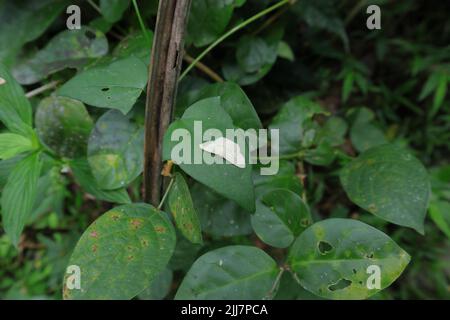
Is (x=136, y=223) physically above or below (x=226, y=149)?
below

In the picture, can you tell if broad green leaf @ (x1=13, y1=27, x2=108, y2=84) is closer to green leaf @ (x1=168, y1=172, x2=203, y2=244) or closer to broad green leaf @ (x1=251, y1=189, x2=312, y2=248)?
green leaf @ (x1=168, y1=172, x2=203, y2=244)

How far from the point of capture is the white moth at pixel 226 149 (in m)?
0.66

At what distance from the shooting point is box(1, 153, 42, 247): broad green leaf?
30.1 inches

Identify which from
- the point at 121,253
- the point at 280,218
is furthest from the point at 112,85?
the point at 280,218

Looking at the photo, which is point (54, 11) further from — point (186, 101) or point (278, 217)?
point (278, 217)

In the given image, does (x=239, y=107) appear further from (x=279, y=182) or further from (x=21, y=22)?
(x=21, y=22)

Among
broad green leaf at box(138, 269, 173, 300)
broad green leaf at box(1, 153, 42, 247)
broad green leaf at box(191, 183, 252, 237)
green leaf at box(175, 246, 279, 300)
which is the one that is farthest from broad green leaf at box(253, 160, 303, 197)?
broad green leaf at box(1, 153, 42, 247)

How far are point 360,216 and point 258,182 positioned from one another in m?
0.60

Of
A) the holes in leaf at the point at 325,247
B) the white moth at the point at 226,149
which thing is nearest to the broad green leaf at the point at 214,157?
the white moth at the point at 226,149

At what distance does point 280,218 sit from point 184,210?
0.19 meters

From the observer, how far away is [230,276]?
2.39ft

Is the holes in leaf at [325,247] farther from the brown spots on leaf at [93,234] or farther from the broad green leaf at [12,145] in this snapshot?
the broad green leaf at [12,145]

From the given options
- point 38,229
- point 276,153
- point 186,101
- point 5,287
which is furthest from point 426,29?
point 5,287

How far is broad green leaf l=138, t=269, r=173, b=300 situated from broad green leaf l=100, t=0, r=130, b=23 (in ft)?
1.97
